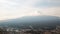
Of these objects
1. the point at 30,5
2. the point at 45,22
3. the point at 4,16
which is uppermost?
the point at 30,5

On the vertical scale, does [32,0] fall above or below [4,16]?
above

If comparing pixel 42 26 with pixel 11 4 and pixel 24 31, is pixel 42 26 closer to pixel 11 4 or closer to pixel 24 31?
pixel 24 31

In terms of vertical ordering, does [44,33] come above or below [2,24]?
below

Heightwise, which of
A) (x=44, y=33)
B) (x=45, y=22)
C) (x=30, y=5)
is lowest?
(x=44, y=33)

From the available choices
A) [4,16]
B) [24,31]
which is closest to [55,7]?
[24,31]

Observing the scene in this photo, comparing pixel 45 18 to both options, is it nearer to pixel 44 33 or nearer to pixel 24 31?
pixel 44 33

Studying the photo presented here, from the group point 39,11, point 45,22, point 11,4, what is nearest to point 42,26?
point 45,22
